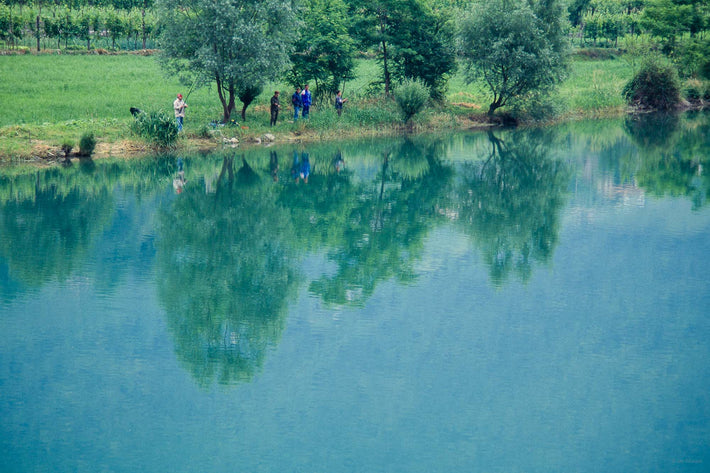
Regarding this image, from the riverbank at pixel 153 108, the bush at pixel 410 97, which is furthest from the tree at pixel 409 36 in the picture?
the bush at pixel 410 97

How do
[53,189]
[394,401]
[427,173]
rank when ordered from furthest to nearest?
[427,173] → [53,189] → [394,401]

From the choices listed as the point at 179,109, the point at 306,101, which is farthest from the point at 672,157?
the point at 179,109

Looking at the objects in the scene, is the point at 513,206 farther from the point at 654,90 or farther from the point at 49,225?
the point at 654,90

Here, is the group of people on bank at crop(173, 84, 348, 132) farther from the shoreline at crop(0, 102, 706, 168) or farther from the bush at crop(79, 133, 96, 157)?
the bush at crop(79, 133, 96, 157)

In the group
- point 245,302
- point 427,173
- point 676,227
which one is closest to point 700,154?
point 427,173

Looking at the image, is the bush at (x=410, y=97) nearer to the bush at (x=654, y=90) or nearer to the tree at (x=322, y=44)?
the tree at (x=322, y=44)

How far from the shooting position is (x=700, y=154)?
36.4 meters

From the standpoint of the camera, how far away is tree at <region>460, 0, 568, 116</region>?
44.8 metres

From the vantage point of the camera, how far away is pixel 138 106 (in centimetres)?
3988

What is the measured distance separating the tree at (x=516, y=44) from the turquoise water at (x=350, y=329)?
20.3m

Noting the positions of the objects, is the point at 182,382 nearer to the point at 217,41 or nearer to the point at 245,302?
the point at 245,302

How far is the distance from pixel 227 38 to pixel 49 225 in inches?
662

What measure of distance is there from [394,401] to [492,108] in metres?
40.0

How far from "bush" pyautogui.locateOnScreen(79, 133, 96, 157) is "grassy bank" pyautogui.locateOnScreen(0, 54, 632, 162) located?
1.84ft
